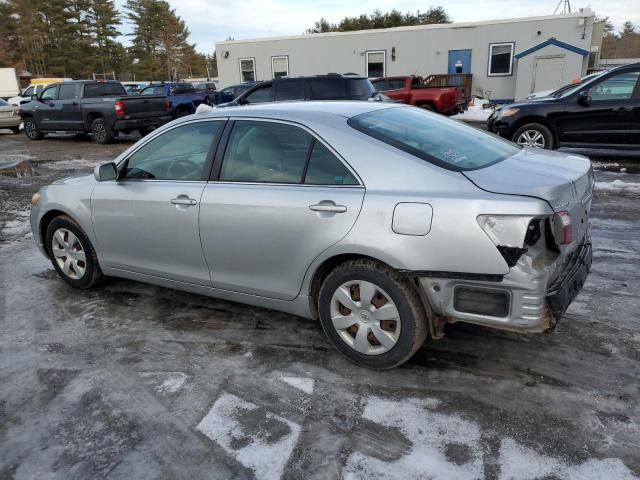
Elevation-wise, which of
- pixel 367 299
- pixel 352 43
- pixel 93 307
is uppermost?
pixel 352 43

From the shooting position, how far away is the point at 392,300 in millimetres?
2912

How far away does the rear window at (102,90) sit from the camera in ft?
49.5

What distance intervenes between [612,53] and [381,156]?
265 feet

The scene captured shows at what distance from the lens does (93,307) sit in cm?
430

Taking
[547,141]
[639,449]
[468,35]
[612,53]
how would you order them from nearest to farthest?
[639,449] < [547,141] < [468,35] < [612,53]

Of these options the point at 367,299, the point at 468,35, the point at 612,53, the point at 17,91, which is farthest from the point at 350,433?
the point at 612,53

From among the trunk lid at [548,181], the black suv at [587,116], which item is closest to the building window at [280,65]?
the black suv at [587,116]

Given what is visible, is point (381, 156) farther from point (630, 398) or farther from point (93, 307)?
point (93, 307)

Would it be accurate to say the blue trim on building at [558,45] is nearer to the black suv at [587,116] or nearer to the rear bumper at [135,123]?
the black suv at [587,116]

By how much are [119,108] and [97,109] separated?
93cm

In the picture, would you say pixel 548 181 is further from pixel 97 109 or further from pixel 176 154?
pixel 97 109

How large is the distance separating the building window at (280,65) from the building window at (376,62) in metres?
Result: 4.14

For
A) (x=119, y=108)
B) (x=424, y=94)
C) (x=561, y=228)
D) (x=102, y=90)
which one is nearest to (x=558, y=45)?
Answer: (x=424, y=94)

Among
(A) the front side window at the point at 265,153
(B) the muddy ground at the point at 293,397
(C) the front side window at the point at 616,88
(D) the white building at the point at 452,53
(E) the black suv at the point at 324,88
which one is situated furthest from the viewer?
(D) the white building at the point at 452,53
